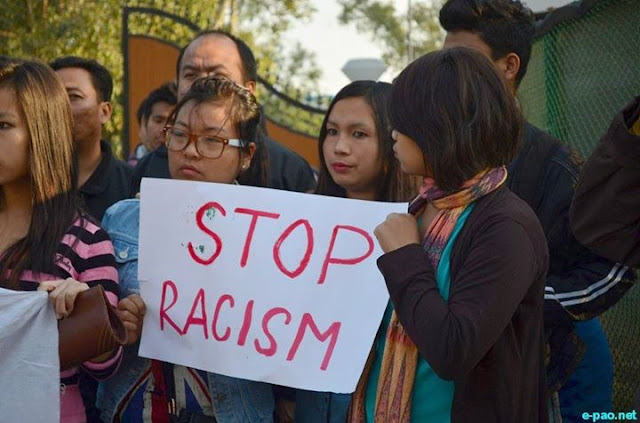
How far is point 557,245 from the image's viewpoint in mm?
3561

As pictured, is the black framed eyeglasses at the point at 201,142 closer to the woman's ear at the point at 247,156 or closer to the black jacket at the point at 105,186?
the woman's ear at the point at 247,156

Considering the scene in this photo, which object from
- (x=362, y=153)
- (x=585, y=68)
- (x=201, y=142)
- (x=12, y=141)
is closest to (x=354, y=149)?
(x=362, y=153)

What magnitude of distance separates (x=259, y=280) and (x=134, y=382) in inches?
21.8

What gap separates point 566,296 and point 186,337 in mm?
1198

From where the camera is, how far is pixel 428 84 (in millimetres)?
2799

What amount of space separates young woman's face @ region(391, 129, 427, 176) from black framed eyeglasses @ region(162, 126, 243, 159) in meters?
1.12

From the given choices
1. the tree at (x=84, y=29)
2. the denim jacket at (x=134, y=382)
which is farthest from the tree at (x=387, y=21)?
the denim jacket at (x=134, y=382)

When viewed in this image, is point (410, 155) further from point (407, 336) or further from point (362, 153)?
point (362, 153)

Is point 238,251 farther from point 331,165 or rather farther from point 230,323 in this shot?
point 331,165

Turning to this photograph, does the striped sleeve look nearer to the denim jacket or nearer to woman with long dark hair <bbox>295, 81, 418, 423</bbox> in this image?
the denim jacket

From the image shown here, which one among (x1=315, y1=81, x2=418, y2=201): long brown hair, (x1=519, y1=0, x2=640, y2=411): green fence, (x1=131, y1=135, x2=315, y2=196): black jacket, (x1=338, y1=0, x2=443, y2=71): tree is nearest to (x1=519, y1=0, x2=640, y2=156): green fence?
(x1=519, y1=0, x2=640, y2=411): green fence

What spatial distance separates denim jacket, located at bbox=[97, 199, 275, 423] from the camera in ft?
11.2

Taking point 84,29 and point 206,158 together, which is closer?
point 206,158

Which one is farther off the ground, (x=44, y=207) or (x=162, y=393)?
(x=44, y=207)
